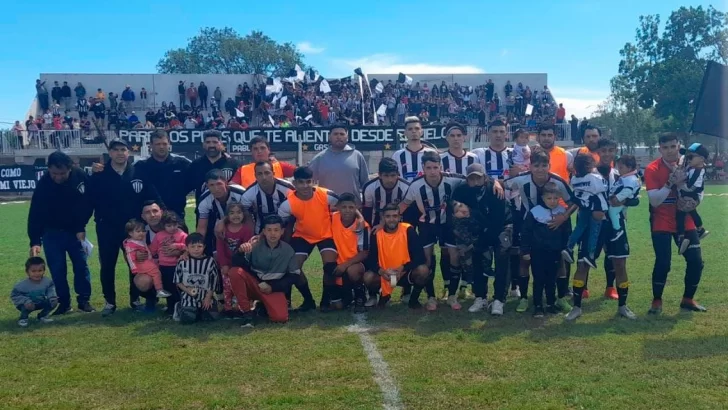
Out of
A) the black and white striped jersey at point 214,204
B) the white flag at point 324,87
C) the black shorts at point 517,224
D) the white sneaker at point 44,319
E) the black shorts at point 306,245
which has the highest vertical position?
the white flag at point 324,87

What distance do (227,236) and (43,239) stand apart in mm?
2252

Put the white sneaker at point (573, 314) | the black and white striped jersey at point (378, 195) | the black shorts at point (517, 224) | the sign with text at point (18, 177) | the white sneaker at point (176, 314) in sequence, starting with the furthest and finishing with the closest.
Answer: the sign with text at point (18, 177) < the black and white striped jersey at point (378, 195) < the black shorts at point (517, 224) < the white sneaker at point (176, 314) < the white sneaker at point (573, 314)

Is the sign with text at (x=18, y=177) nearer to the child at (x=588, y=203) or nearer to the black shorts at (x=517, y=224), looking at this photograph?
the black shorts at (x=517, y=224)

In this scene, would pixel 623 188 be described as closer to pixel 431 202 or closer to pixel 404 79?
pixel 431 202

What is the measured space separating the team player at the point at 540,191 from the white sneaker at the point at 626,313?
66 cm

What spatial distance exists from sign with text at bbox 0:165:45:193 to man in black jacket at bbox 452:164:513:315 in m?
24.6

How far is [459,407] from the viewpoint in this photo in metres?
4.30

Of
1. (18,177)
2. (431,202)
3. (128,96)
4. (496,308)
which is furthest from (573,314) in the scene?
(128,96)

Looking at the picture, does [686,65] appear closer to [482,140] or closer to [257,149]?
[482,140]

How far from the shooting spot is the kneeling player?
278 inches

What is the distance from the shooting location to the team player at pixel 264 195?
7371mm

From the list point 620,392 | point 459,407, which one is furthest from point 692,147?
point 459,407

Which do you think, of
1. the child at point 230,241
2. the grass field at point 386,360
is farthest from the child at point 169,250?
the child at point 230,241

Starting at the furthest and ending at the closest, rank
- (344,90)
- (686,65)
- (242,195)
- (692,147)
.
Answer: (686,65)
(344,90)
(242,195)
(692,147)
